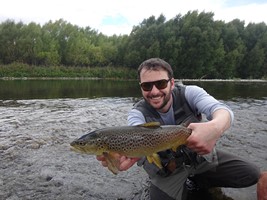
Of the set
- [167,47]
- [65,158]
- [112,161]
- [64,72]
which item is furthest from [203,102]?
[167,47]

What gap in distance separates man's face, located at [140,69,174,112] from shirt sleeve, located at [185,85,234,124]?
0.37 meters

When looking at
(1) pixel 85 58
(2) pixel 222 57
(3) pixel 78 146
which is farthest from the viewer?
(1) pixel 85 58

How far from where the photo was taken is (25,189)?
18.4 ft

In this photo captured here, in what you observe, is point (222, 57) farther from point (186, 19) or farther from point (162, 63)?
point (162, 63)

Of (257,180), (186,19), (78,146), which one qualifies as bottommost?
(257,180)

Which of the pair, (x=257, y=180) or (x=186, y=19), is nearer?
(x=257, y=180)

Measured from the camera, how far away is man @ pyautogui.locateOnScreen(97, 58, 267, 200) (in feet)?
13.1

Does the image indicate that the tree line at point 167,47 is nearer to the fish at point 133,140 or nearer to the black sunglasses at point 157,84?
the black sunglasses at point 157,84

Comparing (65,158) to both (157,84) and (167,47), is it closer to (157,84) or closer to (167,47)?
(157,84)

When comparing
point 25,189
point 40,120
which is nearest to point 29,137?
point 40,120

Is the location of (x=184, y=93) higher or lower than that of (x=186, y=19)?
lower

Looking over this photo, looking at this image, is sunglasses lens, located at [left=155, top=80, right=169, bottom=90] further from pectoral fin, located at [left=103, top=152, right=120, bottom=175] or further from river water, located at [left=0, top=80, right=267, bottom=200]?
river water, located at [left=0, top=80, right=267, bottom=200]

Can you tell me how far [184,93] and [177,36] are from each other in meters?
61.2

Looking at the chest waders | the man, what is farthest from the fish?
the chest waders
